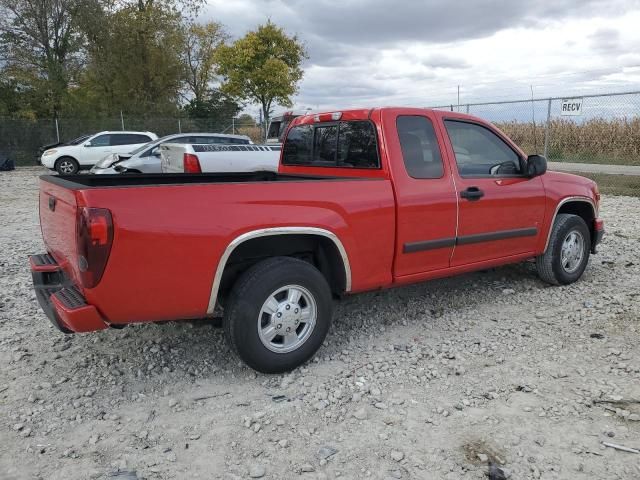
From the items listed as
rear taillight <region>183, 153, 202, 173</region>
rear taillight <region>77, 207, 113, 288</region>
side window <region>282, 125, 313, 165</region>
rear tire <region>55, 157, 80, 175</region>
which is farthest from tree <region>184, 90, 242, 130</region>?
rear taillight <region>77, 207, 113, 288</region>

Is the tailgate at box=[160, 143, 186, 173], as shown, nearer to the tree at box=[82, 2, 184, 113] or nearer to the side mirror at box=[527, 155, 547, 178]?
the side mirror at box=[527, 155, 547, 178]

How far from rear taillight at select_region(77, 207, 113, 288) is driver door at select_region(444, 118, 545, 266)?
2.69m

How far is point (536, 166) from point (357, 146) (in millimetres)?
1683

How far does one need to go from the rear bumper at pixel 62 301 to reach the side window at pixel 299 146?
7.43 ft

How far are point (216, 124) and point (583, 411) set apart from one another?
2884cm

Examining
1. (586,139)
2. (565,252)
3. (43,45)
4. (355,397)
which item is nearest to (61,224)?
(355,397)

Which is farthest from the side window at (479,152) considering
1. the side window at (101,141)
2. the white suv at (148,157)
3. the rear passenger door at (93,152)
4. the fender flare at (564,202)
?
the side window at (101,141)

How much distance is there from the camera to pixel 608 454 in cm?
265

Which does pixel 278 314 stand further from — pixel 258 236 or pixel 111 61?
pixel 111 61

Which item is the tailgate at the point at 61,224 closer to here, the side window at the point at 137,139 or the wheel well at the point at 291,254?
the wheel well at the point at 291,254

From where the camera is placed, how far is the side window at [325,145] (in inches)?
175

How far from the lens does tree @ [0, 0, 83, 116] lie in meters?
25.4

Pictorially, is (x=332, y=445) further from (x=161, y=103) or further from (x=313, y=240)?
(x=161, y=103)

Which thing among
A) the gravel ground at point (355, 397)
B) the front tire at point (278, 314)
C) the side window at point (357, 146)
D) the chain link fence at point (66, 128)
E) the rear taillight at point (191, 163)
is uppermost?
the chain link fence at point (66, 128)
